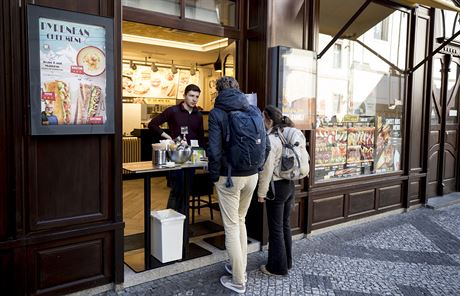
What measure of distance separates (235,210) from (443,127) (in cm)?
537

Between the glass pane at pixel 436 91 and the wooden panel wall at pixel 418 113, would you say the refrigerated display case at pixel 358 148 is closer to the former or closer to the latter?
the wooden panel wall at pixel 418 113

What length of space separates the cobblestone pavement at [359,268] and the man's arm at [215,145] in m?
1.10

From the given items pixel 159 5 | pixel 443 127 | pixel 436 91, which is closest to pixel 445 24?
pixel 436 91

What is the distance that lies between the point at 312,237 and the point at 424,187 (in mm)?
2777

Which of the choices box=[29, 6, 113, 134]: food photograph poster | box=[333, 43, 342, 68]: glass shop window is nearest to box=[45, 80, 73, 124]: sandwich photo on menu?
box=[29, 6, 113, 134]: food photograph poster

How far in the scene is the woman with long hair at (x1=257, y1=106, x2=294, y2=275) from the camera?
3.63 m

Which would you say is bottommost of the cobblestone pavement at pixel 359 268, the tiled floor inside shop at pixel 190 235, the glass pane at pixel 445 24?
the cobblestone pavement at pixel 359 268

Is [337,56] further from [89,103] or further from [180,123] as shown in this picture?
[89,103]

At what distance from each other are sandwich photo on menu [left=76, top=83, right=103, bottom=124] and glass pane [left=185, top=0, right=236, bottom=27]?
4.63 ft

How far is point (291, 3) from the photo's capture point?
4.65m

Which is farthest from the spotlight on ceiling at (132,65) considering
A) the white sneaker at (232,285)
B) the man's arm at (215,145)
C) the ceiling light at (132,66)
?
the white sneaker at (232,285)

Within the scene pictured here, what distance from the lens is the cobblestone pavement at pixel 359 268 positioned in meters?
3.62

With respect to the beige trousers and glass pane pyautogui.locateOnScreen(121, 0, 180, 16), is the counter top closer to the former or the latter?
the beige trousers

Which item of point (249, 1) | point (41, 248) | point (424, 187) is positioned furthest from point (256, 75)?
point (424, 187)
